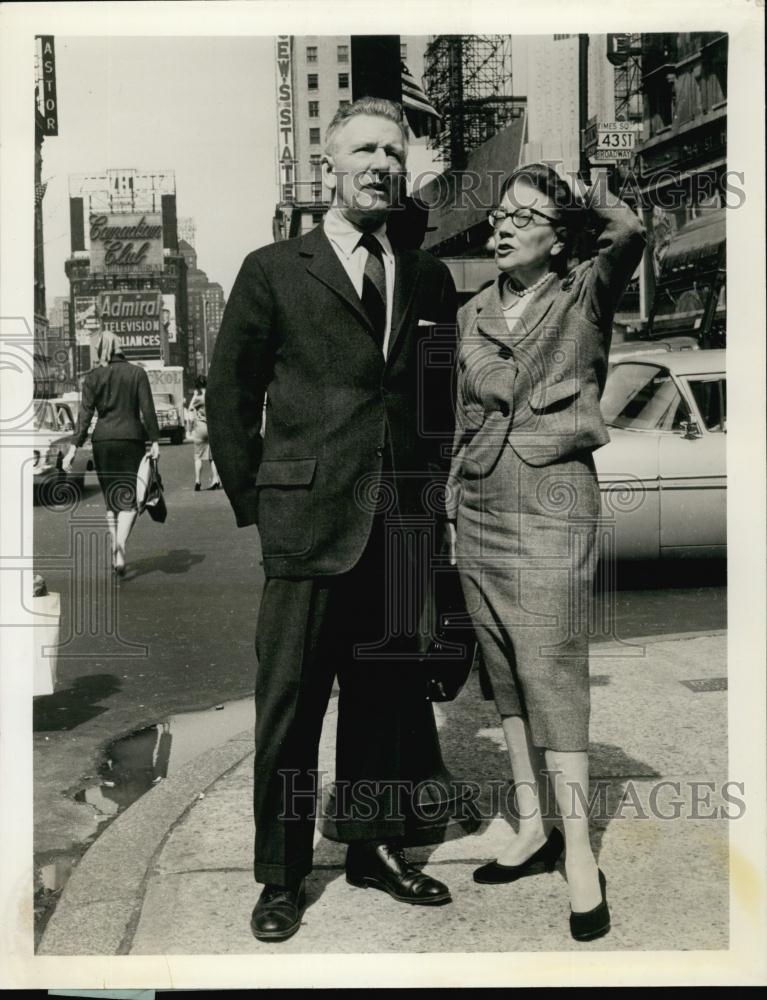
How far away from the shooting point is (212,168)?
3838 mm

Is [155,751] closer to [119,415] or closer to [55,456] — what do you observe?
[55,456]

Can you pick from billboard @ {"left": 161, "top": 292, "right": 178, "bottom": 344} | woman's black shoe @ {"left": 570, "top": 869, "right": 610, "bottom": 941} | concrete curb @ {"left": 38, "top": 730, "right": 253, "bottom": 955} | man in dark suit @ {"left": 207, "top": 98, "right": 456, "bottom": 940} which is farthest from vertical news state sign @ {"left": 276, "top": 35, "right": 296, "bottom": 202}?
woman's black shoe @ {"left": 570, "top": 869, "right": 610, "bottom": 941}

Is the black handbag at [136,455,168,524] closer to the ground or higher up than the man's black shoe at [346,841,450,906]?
higher up

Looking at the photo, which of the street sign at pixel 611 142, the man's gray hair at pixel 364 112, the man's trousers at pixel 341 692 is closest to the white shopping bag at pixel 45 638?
the man's trousers at pixel 341 692

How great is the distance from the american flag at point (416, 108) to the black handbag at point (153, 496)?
3664 mm

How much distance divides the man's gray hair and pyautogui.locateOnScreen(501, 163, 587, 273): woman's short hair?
0.35 metres

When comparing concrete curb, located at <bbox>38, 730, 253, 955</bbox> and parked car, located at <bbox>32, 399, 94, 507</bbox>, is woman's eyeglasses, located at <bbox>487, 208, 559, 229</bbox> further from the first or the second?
concrete curb, located at <bbox>38, 730, 253, 955</bbox>

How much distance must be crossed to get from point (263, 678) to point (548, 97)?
2769 millimetres

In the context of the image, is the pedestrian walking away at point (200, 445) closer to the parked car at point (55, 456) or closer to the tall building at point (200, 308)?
the parked car at point (55, 456)

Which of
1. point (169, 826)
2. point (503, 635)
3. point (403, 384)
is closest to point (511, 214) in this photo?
point (403, 384)

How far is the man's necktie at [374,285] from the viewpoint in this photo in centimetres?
326

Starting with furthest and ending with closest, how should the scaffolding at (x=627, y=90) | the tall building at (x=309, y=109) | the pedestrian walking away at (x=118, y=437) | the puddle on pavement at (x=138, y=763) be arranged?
the pedestrian walking away at (x=118, y=437) → the scaffolding at (x=627, y=90) → the puddle on pavement at (x=138, y=763) → the tall building at (x=309, y=109)

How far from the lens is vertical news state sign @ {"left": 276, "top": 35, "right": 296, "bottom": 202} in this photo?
144 inches

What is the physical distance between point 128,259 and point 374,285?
1202mm
